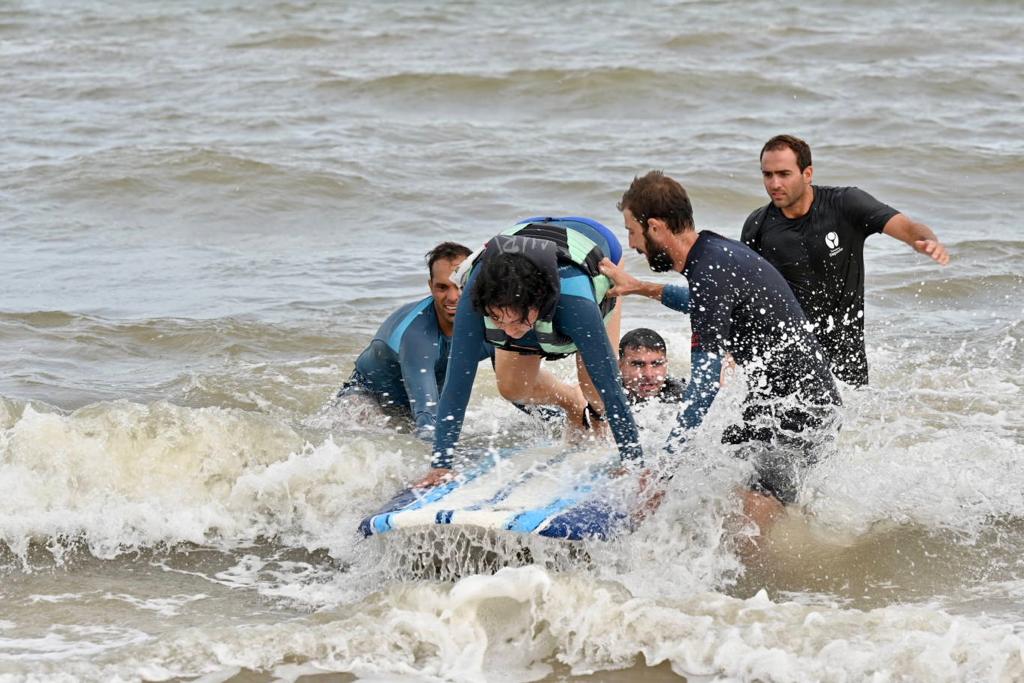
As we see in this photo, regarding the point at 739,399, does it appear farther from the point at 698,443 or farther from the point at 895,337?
the point at 895,337

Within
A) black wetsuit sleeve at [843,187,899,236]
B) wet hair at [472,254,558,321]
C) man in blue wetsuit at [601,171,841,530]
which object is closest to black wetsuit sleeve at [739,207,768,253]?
black wetsuit sleeve at [843,187,899,236]

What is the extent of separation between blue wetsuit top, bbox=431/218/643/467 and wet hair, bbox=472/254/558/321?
0.16 meters

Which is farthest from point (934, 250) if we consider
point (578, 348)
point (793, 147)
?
point (578, 348)

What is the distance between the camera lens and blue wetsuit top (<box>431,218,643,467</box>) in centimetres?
552

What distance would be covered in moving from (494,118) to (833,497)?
38.9 feet

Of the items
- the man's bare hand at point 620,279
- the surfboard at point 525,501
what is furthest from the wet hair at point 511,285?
the surfboard at point 525,501

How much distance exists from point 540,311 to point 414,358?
7.15 feet

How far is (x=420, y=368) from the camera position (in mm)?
7336

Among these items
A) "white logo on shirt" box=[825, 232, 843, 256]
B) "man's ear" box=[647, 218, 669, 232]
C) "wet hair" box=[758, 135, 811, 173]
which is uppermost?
"wet hair" box=[758, 135, 811, 173]

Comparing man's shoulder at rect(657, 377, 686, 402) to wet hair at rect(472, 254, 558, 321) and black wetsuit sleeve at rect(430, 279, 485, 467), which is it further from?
wet hair at rect(472, 254, 558, 321)

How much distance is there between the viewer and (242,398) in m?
8.94

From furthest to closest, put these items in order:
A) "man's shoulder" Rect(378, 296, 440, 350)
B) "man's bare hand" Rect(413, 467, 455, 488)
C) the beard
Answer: "man's shoulder" Rect(378, 296, 440, 350) → "man's bare hand" Rect(413, 467, 455, 488) → the beard

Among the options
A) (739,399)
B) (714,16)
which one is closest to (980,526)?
(739,399)

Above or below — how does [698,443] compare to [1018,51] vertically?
below
